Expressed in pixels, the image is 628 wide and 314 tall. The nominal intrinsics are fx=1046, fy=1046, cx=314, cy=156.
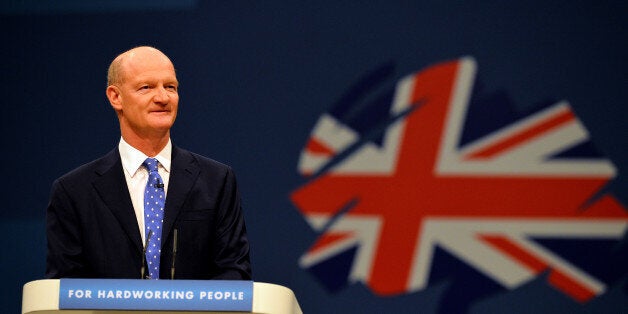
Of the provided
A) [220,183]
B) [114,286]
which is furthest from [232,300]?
[220,183]

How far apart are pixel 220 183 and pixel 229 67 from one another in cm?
164

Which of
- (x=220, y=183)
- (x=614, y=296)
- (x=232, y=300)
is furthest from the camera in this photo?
(x=614, y=296)

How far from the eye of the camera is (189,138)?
13.6 ft

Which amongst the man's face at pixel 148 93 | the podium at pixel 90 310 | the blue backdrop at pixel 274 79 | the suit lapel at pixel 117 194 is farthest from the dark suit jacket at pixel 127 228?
the blue backdrop at pixel 274 79

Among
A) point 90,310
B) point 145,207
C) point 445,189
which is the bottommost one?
point 445,189

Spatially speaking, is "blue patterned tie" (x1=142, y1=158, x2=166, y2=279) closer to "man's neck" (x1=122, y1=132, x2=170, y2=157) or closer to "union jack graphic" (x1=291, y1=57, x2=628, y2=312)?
"man's neck" (x1=122, y1=132, x2=170, y2=157)

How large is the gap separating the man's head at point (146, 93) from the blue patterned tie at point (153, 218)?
13 cm

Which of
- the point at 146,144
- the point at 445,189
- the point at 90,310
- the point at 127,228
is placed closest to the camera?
the point at 90,310

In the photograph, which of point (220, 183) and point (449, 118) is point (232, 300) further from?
point (449, 118)

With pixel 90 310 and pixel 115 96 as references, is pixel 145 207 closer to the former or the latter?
pixel 115 96

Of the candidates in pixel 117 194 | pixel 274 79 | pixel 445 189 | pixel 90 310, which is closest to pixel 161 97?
pixel 117 194

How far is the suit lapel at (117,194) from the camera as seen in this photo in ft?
8.15

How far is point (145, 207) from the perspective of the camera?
2506mm

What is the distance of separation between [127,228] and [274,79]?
177 cm
